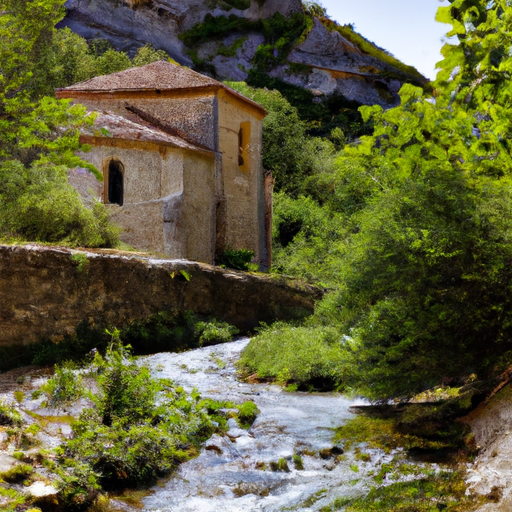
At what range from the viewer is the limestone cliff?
4656 cm

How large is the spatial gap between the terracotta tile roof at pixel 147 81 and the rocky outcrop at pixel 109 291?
10.3 m

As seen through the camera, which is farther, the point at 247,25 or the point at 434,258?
the point at 247,25

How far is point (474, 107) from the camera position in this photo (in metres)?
5.79

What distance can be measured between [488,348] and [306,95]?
4175 cm

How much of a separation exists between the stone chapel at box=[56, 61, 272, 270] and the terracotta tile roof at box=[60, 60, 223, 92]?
0.04m

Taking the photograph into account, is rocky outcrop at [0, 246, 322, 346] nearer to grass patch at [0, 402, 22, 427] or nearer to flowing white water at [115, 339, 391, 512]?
flowing white water at [115, 339, 391, 512]

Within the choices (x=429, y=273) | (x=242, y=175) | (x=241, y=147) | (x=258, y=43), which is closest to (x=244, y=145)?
(x=241, y=147)

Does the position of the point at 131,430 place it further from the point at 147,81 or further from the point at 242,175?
the point at 147,81

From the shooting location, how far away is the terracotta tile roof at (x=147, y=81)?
24.5 meters

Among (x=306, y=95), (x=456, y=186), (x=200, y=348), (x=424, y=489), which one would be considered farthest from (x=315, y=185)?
(x=424, y=489)

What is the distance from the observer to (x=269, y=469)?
6973 millimetres

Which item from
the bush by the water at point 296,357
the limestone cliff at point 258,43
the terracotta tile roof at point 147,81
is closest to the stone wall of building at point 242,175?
the terracotta tile roof at point 147,81

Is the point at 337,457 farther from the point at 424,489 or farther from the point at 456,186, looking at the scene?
the point at 456,186

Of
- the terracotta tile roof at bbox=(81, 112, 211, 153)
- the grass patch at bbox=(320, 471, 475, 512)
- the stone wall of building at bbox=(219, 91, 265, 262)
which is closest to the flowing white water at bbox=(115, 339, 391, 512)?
the grass patch at bbox=(320, 471, 475, 512)
